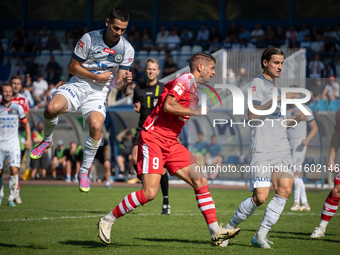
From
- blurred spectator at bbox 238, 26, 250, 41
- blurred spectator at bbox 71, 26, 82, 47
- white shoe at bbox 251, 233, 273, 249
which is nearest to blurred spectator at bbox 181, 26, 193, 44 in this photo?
blurred spectator at bbox 238, 26, 250, 41

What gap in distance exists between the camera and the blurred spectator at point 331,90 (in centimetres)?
1588

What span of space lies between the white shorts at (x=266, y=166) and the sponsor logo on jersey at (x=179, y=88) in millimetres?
1187

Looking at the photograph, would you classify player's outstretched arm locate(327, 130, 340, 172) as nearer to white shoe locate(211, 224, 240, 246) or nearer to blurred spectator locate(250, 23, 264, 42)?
white shoe locate(211, 224, 240, 246)

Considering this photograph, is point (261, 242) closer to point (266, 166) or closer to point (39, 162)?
point (266, 166)

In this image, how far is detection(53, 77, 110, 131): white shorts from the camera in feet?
21.5

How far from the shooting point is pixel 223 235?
5.50 meters

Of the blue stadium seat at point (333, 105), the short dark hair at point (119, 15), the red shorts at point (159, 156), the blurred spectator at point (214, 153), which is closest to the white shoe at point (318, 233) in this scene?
the red shorts at point (159, 156)

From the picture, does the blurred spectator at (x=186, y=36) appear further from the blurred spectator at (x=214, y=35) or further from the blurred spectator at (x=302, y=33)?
the blurred spectator at (x=302, y=33)

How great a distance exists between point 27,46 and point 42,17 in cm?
477

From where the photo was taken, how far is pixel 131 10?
2883 cm

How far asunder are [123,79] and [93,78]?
42cm

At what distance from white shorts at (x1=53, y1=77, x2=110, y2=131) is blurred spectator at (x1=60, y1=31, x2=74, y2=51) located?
18.7 meters

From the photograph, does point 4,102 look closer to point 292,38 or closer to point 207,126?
point 207,126

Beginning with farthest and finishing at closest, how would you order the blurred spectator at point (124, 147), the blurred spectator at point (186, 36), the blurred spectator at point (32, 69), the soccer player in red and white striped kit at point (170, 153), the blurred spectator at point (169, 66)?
the blurred spectator at point (186, 36), the blurred spectator at point (32, 69), the blurred spectator at point (169, 66), the blurred spectator at point (124, 147), the soccer player in red and white striped kit at point (170, 153)
